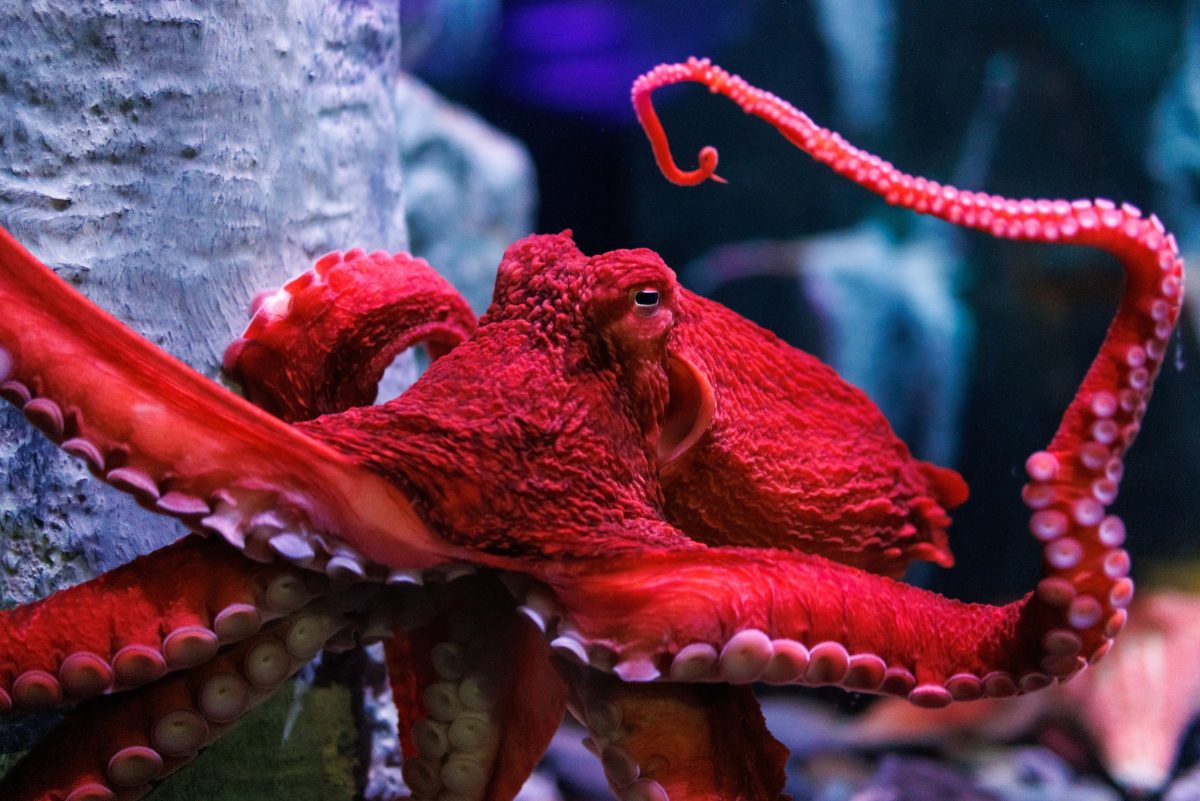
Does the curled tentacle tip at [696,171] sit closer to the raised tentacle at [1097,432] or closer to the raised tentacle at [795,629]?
the raised tentacle at [1097,432]

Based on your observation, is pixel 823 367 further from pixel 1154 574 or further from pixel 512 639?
pixel 1154 574

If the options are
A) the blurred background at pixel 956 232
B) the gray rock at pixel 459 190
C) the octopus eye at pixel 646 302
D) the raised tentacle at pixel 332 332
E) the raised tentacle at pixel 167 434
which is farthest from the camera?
the gray rock at pixel 459 190

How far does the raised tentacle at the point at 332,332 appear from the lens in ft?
4.45

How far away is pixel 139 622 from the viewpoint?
912 millimetres

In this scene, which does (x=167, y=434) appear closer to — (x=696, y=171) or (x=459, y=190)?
(x=696, y=171)

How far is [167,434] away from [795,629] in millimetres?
623

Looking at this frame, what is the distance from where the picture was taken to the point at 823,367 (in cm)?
137

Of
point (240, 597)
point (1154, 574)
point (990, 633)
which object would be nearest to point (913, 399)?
point (1154, 574)

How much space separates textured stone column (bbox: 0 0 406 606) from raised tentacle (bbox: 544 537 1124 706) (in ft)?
2.27

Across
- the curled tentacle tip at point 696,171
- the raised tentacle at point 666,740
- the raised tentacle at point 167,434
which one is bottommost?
the raised tentacle at point 666,740

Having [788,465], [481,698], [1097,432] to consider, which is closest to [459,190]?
[788,465]

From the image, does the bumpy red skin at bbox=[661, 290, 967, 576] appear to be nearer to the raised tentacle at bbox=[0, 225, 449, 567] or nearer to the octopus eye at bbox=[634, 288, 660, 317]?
the octopus eye at bbox=[634, 288, 660, 317]

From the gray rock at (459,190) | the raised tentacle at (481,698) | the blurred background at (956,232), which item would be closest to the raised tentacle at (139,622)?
the raised tentacle at (481,698)

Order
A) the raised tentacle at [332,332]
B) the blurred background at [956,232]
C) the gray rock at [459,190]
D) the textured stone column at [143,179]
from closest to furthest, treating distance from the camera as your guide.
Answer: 1. the textured stone column at [143,179]
2. the raised tentacle at [332,332]
3. the blurred background at [956,232]
4. the gray rock at [459,190]
